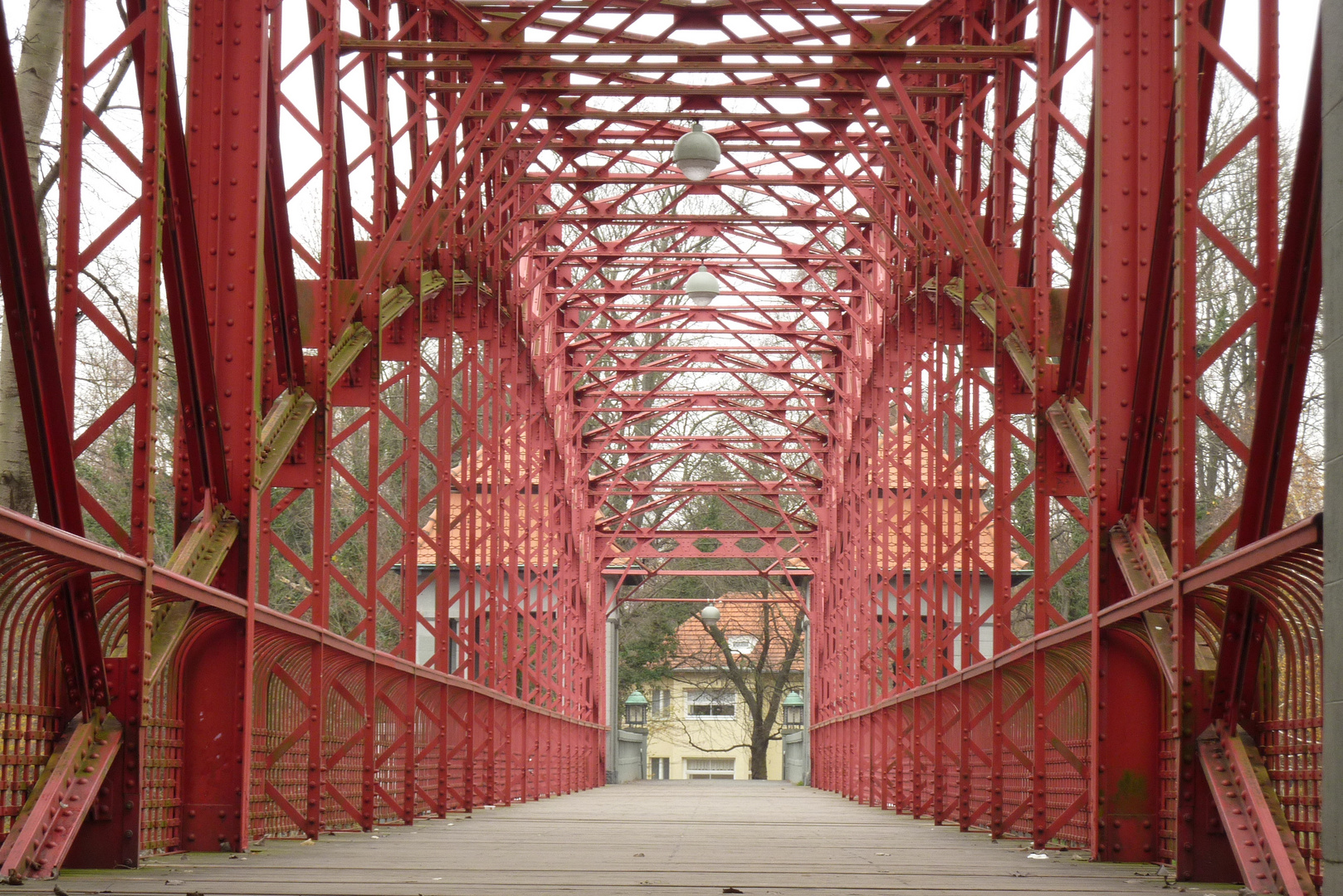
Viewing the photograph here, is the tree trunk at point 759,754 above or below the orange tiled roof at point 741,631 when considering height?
below

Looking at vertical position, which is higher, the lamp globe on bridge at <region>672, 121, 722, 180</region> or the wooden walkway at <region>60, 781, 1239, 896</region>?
the lamp globe on bridge at <region>672, 121, 722, 180</region>

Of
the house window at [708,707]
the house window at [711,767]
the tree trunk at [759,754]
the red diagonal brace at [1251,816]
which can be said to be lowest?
the house window at [711,767]

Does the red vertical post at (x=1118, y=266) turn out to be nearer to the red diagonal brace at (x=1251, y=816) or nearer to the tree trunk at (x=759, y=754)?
the red diagonal brace at (x=1251, y=816)

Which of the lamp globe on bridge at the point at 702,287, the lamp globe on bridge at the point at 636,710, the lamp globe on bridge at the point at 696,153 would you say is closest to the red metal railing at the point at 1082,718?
the lamp globe on bridge at the point at 696,153

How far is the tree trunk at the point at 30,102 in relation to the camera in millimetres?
14883

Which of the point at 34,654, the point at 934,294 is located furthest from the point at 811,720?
the point at 34,654

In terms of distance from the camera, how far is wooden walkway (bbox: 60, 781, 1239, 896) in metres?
6.62

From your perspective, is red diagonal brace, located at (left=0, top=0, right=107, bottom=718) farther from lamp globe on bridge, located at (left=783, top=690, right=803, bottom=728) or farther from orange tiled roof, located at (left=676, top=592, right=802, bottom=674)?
lamp globe on bridge, located at (left=783, top=690, right=803, bottom=728)

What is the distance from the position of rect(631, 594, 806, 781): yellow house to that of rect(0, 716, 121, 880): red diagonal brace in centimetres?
4054

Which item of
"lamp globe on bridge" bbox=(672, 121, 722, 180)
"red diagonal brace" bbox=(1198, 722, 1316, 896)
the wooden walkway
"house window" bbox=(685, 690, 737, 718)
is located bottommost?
the wooden walkway

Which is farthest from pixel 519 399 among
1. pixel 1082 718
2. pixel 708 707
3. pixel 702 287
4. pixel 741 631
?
pixel 708 707

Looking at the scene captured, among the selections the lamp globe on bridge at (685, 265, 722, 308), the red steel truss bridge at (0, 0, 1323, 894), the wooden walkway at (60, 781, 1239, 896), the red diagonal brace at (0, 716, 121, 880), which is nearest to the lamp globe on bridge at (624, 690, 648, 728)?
the red steel truss bridge at (0, 0, 1323, 894)

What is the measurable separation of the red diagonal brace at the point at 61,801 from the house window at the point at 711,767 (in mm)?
64667

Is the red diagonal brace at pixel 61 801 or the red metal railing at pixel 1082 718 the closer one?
the red metal railing at pixel 1082 718
